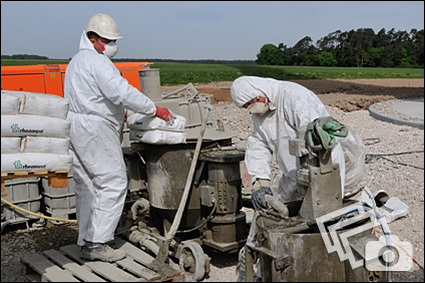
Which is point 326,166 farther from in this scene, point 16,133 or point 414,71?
point 414,71

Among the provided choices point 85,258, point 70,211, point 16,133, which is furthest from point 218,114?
point 16,133

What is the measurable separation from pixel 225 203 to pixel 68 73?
5.75 feet

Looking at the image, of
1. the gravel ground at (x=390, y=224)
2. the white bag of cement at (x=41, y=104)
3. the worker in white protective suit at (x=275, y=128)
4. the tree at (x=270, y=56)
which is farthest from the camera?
the tree at (x=270, y=56)

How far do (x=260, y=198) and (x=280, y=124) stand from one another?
0.57 meters

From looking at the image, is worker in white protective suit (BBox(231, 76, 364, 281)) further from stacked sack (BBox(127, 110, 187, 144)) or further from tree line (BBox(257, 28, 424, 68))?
tree line (BBox(257, 28, 424, 68))

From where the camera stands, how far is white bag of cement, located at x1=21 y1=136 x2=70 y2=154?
11.6ft

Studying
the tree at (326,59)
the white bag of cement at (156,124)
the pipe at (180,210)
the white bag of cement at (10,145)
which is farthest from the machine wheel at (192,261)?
the tree at (326,59)

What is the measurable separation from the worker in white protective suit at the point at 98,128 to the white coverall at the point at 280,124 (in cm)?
79

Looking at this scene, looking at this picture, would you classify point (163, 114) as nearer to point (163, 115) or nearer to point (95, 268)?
point (163, 115)

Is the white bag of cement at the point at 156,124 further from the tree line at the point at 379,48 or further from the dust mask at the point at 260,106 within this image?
the tree line at the point at 379,48

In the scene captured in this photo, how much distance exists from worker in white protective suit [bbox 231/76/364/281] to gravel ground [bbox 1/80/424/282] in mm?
842

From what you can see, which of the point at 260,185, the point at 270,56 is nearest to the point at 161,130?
the point at 260,185

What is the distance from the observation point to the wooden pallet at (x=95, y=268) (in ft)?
13.2

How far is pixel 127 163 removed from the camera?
16.3 ft
